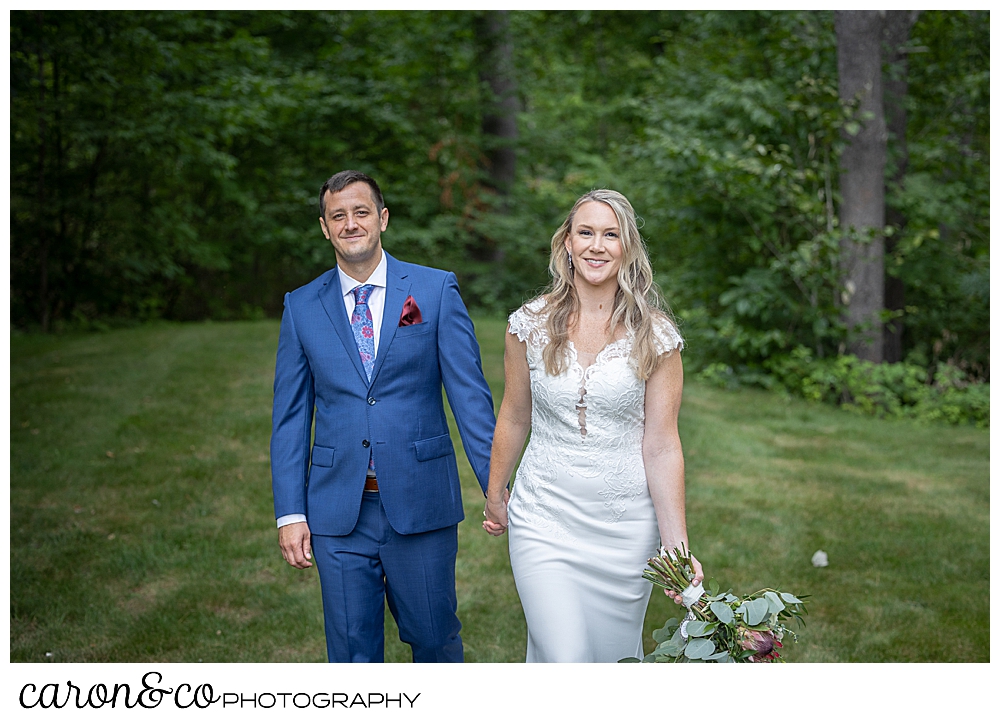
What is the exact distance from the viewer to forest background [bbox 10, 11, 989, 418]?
32.7 feet

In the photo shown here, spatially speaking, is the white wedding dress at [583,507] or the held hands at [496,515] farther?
the held hands at [496,515]

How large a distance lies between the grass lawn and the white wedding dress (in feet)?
4.72

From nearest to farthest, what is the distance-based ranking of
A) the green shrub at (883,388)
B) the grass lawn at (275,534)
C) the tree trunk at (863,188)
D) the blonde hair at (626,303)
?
the blonde hair at (626,303)
the grass lawn at (275,534)
the green shrub at (883,388)
the tree trunk at (863,188)

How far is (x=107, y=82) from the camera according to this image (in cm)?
1182

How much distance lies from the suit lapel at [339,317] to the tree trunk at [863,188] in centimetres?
773

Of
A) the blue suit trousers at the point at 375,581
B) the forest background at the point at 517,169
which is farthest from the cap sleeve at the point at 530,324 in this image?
the forest background at the point at 517,169

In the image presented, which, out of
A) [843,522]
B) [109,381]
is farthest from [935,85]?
[109,381]

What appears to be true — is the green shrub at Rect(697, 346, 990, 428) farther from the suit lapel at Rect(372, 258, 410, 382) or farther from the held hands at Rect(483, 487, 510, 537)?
the suit lapel at Rect(372, 258, 410, 382)

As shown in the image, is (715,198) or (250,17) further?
→ (250,17)

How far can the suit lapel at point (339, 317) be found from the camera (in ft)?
10.2

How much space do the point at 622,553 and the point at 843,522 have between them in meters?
3.70

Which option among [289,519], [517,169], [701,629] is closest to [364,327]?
[289,519]

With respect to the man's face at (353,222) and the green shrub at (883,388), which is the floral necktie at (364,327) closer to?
the man's face at (353,222)
